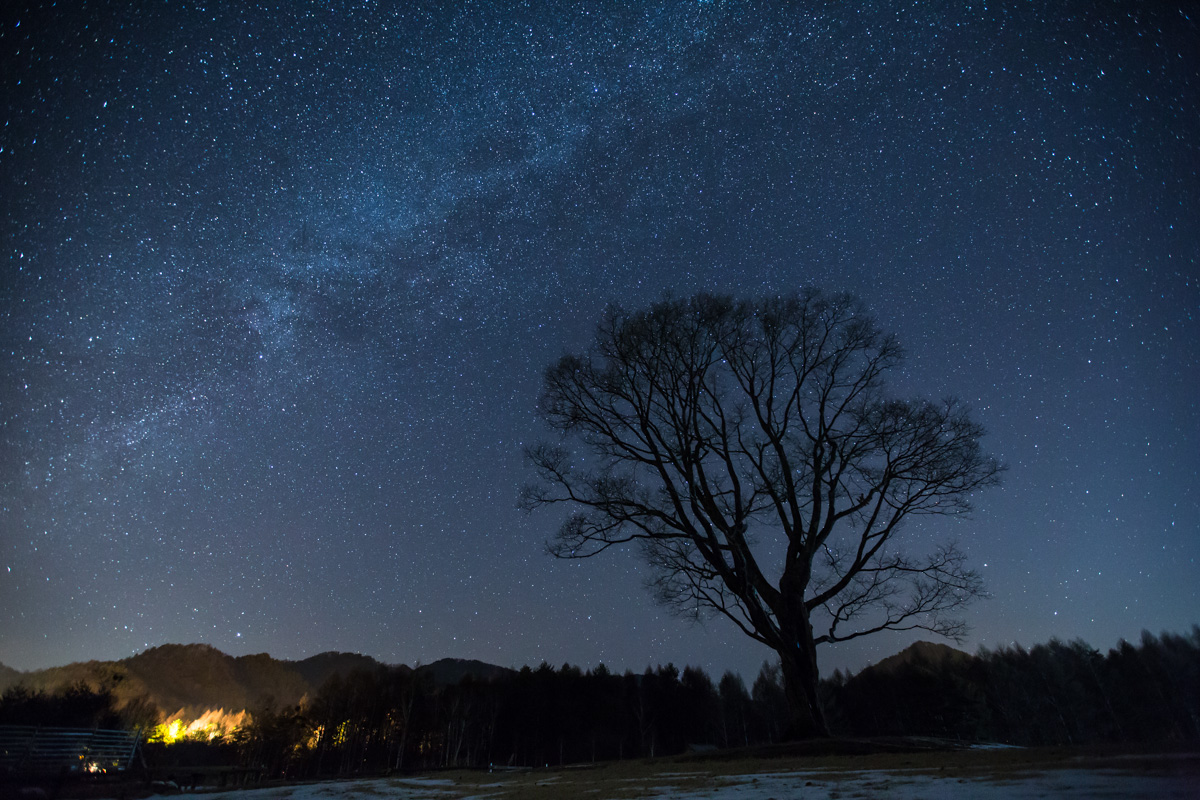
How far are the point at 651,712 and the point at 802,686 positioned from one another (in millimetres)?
56264

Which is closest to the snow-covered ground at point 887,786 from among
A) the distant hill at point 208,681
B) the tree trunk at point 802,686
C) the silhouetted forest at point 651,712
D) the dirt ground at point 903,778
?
the dirt ground at point 903,778

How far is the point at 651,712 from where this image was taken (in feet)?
196

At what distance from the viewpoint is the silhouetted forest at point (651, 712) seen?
5009 cm

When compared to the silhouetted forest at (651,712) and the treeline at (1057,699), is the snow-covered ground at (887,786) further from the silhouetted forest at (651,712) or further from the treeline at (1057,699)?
the silhouetted forest at (651,712)

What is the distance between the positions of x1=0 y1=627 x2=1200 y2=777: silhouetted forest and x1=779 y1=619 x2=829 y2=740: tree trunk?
52.3 meters

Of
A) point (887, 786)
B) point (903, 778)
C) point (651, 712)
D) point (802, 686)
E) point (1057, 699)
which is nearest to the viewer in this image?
point (887, 786)

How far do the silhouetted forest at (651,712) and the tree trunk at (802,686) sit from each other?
5226 cm

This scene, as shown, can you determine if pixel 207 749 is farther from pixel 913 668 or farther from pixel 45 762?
pixel 913 668

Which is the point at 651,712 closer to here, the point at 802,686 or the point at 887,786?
the point at 802,686

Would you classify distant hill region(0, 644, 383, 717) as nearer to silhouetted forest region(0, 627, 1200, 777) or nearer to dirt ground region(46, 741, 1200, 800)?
silhouetted forest region(0, 627, 1200, 777)

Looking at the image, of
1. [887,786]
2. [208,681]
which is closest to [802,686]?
[887,786]

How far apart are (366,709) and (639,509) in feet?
204

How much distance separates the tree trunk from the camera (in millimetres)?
11172

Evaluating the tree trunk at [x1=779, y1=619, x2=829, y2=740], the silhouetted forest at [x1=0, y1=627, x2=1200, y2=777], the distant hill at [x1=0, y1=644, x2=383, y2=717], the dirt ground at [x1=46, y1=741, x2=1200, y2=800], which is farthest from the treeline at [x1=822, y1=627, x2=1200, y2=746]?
the distant hill at [x1=0, y1=644, x2=383, y2=717]
